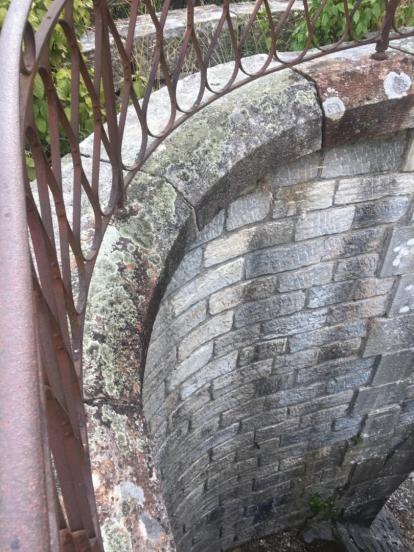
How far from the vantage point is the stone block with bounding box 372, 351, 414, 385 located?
374 cm

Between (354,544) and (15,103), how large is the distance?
17.0ft

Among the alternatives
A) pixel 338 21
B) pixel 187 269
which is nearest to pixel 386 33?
pixel 338 21

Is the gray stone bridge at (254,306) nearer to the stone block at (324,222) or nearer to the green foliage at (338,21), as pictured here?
the stone block at (324,222)

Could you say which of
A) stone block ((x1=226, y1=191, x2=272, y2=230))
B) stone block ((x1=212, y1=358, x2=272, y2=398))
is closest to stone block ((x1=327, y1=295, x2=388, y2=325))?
stone block ((x1=212, y1=358, x2=272, y2=398))

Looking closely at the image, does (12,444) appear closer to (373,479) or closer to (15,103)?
(15,103)

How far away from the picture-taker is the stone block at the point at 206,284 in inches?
94.4

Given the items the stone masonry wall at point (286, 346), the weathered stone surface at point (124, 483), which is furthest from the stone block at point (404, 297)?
the weathered stone surface at point (124, 483)

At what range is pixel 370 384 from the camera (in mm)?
3871

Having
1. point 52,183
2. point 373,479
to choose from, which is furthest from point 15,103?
point 373,479

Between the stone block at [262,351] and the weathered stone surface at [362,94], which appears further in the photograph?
the stone block at [262,351]

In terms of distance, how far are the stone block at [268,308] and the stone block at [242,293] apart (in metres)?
0.05

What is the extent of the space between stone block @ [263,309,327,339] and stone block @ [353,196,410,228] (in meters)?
0.62

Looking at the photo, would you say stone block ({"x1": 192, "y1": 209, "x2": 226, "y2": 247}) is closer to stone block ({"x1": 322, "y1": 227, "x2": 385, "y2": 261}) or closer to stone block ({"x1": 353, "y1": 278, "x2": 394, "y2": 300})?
stone block ({"x1": 322, "y1": 227, "x2": 385, "y2": 261})

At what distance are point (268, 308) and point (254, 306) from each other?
0.10m
